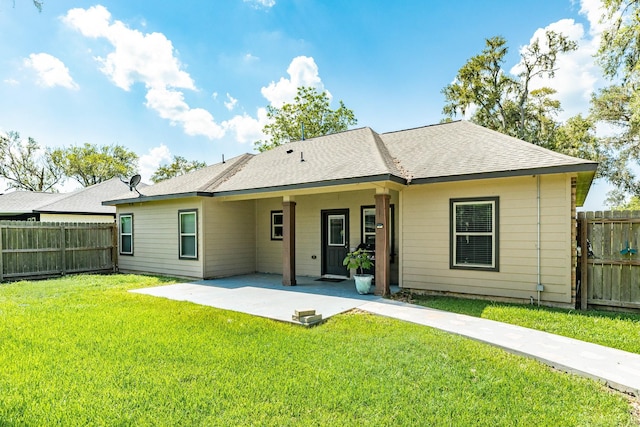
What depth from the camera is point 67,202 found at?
1666cm

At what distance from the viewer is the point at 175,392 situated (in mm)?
3023

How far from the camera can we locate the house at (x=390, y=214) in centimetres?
636

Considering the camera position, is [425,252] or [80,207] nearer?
[425,252]

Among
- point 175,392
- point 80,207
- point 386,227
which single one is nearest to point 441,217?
point 386,227

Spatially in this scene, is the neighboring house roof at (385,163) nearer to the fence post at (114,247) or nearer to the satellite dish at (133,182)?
the satellite dish at (133,182)

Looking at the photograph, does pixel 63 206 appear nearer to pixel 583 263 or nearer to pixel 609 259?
pixel 583 263

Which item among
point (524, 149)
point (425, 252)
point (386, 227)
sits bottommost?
point (425, 252)

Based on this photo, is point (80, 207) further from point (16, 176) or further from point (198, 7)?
point (16, 176)

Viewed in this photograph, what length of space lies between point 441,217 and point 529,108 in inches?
773

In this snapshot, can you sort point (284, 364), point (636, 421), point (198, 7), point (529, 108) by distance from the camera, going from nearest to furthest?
point (636, 421) < point (284, 364) < point (198, 7) < point (529, 108)

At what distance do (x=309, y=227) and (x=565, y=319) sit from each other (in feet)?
21.3

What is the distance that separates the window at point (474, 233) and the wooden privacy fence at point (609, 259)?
1.40m

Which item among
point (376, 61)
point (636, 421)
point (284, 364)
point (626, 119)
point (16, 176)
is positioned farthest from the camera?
point (16, 176)

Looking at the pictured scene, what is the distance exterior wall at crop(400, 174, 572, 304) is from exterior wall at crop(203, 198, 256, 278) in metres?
5.35
